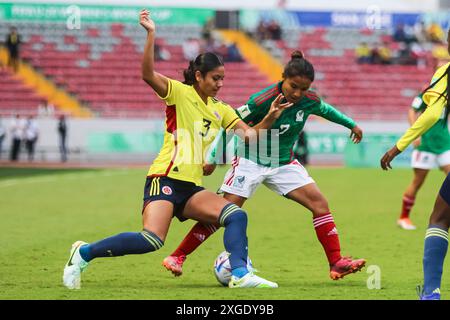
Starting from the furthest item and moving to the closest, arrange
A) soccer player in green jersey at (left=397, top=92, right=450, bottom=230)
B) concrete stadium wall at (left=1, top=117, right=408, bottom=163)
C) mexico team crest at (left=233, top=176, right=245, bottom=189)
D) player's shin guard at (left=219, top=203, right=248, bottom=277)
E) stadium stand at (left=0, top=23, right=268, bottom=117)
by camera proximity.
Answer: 1. stadium stand at (left=0, top=23, right=268, bottom=117)
2. concrete stadium wall at (left=1, top=117, right=408, bottom=163)
3. soccer player in green jersey at (left=397, top=92, right=450, bottom=230)
4. mexico team crest at (left=233, top=176, right=245, bottom=189)
5. player's shin guard at (left=219, top=203, right=248, bottom=277)

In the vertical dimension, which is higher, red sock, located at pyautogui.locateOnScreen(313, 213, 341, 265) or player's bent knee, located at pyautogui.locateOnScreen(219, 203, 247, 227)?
player's bent knee, located at pyautogui.locateOnScreen(219, 203, 247, 227)

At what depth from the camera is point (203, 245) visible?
1156 cm

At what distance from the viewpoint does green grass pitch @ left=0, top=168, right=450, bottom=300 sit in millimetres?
7738

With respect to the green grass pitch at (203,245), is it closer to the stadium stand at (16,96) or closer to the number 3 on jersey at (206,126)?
the number 3 on jersey at (206,126)

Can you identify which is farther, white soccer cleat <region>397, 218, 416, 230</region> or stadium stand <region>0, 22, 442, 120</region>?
stadium stand <region>0, 22, 442, 120</region>

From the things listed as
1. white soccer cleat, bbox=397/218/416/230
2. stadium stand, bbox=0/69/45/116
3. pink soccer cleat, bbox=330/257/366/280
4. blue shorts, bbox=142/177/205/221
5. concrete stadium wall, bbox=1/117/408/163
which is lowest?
concrete stadium wall, bbox=1/117/408/163

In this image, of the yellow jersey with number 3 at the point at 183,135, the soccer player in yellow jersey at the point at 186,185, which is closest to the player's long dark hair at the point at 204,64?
the soccer player in yellow jersey at the point at 186,185

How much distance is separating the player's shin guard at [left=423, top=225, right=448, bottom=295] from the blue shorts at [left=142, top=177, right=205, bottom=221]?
2108mm

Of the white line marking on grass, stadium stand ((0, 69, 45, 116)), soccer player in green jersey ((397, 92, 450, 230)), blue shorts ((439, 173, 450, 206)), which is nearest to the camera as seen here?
blue shorts ((439, 173, 450, 206))

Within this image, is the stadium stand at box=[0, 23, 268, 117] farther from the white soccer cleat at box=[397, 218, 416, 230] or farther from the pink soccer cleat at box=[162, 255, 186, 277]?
the pink soccer cleat at box=[162, 255, 186, 277]

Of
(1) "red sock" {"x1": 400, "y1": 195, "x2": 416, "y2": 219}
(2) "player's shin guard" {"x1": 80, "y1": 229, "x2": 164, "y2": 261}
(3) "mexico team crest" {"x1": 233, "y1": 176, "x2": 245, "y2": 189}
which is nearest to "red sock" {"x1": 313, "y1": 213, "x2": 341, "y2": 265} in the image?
(3) "mexico team crest" {"x1": 233, "y1": 176, "x2": 245, "y2": 189}

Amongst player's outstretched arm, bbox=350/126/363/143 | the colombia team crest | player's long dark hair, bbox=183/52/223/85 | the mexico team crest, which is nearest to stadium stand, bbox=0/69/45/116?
the mexico team crest

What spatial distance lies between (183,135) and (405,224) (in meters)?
6.53

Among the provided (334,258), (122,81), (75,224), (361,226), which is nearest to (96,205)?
(75,224)
